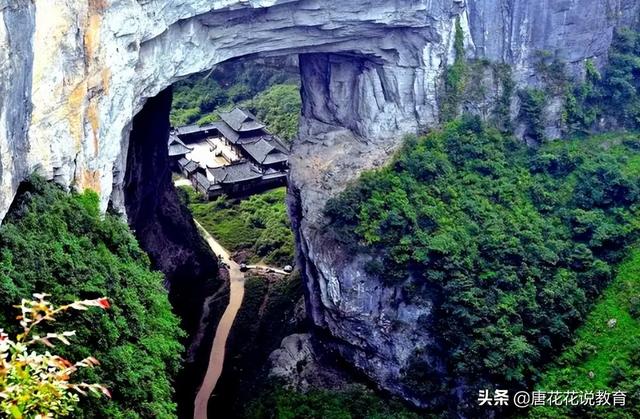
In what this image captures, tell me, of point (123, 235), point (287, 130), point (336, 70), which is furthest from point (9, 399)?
point (287, 130)

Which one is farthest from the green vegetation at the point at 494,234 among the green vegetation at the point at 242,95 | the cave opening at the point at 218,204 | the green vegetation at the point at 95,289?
the green vegetation at the point at 242,95

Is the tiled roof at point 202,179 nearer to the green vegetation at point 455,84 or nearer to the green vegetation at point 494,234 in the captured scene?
the green vegetation at point 494,234

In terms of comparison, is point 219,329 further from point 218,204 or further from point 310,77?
point 218,204

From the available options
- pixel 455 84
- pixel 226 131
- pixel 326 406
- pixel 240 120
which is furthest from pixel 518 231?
pixel 226 131

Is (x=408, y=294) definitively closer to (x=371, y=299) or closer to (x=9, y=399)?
(x=371, y=299)

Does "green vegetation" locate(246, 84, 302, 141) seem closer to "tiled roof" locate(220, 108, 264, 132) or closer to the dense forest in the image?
"tiled roof" locate(220, 108, 264, 132)
